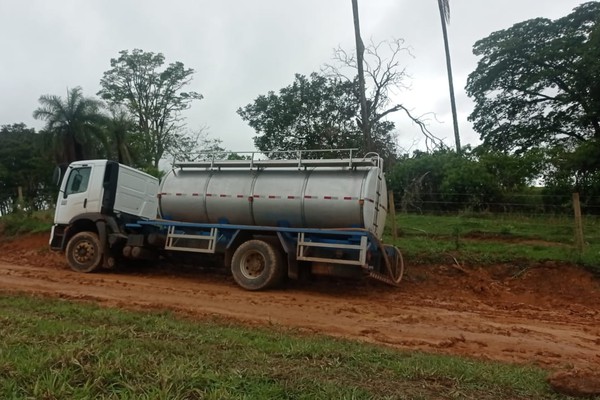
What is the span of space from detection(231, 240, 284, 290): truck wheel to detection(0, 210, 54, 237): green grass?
11.5 m

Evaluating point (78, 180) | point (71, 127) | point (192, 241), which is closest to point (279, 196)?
point (192, 241)

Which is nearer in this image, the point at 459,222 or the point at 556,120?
the point at 459,222

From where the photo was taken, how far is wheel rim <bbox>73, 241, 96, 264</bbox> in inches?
499

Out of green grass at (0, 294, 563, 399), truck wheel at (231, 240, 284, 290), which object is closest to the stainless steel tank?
truck wheel at (231, 240, 284, 290)

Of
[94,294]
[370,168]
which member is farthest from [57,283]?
[370,168]

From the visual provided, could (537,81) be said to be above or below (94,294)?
above

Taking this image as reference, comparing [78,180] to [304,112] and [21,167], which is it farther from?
[21,167]

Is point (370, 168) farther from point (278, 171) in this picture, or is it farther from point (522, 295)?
point (522, 295)

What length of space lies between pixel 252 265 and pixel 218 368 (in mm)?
6613

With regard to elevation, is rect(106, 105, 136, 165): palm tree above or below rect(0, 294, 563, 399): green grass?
above

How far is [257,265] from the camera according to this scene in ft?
→ 35.5

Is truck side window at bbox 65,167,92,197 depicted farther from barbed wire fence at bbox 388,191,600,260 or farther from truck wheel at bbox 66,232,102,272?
barbed wire fence at bbox 388,191,600,260

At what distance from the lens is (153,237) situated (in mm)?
12156

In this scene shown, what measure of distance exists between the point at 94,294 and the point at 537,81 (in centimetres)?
2470
